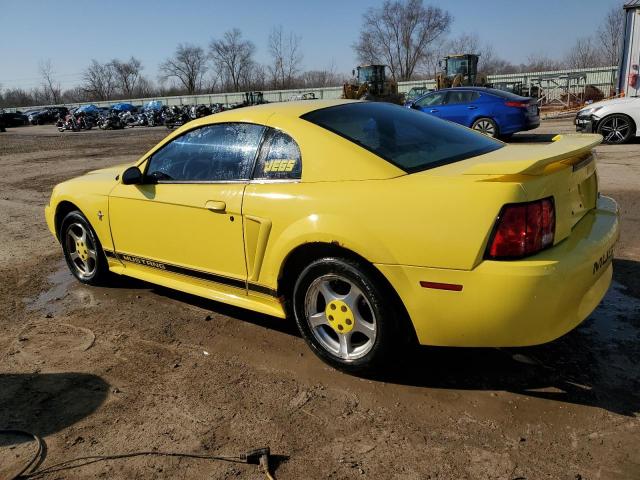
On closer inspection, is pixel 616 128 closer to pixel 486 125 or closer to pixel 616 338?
pixel 486 125

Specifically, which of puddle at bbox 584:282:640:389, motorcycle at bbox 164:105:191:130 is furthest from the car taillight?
motorcycle at bbox 164:105:191:130

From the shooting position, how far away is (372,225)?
103 inches

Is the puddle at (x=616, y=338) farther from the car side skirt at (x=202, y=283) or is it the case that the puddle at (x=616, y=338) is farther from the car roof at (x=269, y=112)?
the car roof at (x=269, y=112)

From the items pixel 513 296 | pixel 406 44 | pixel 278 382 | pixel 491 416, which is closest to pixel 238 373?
pixel 278 382

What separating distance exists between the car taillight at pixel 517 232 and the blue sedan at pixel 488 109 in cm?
1087

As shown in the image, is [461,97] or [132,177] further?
[461,97]

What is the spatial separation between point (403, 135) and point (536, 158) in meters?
1.01

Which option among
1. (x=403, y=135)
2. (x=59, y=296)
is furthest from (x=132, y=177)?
(x=403, y=135)

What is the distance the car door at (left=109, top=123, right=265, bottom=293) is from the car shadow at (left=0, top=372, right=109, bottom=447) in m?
0.99

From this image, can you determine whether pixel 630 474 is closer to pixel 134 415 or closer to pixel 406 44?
pixel 134 415

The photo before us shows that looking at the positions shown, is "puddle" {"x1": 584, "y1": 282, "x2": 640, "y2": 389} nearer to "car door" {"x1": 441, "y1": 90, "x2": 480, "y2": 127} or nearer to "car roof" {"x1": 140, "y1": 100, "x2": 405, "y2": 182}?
"car roof" {"x1": 140, "y1": 100, "x2": 405, "y2": 182}

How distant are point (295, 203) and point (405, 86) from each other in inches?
1999

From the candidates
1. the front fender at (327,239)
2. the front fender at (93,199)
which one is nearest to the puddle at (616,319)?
the front fender at (327,239)

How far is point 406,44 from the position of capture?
80.1 meters
